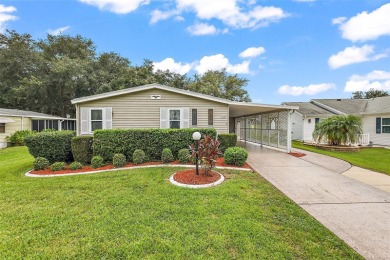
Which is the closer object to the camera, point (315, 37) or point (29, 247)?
point (29, 247)

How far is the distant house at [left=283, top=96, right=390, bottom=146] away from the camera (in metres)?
15.1

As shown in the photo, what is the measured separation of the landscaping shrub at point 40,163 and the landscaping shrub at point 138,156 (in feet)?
9.91

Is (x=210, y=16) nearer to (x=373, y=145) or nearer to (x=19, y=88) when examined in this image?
(x=373, y=145)

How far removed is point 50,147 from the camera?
7750 millimetres

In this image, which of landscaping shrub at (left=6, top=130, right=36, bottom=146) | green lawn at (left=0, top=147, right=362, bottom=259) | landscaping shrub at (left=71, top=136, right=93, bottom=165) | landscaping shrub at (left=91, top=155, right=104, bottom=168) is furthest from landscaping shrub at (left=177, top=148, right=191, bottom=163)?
landscaping shrub at (left=6, top=130, right=36, bottom=146)

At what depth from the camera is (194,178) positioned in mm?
5680

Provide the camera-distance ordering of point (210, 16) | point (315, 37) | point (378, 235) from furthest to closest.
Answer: point (210, 16) → point (315, 37) → point (378, 235)

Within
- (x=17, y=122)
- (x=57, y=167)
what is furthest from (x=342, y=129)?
(x=17, y=122)

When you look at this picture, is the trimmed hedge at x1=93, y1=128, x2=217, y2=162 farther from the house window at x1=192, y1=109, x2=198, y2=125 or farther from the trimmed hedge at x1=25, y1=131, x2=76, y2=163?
the house window at x1=192, y1=109, x2=198, y2=125

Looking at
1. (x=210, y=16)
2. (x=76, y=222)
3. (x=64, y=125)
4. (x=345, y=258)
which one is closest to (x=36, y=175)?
(x=76, y=222)

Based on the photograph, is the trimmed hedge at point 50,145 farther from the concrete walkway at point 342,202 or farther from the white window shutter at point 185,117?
the concrete walkway at point 342,202

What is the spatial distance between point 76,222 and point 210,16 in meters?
14.1

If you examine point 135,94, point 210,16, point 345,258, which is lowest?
point 345,258

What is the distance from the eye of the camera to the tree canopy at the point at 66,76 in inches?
954
